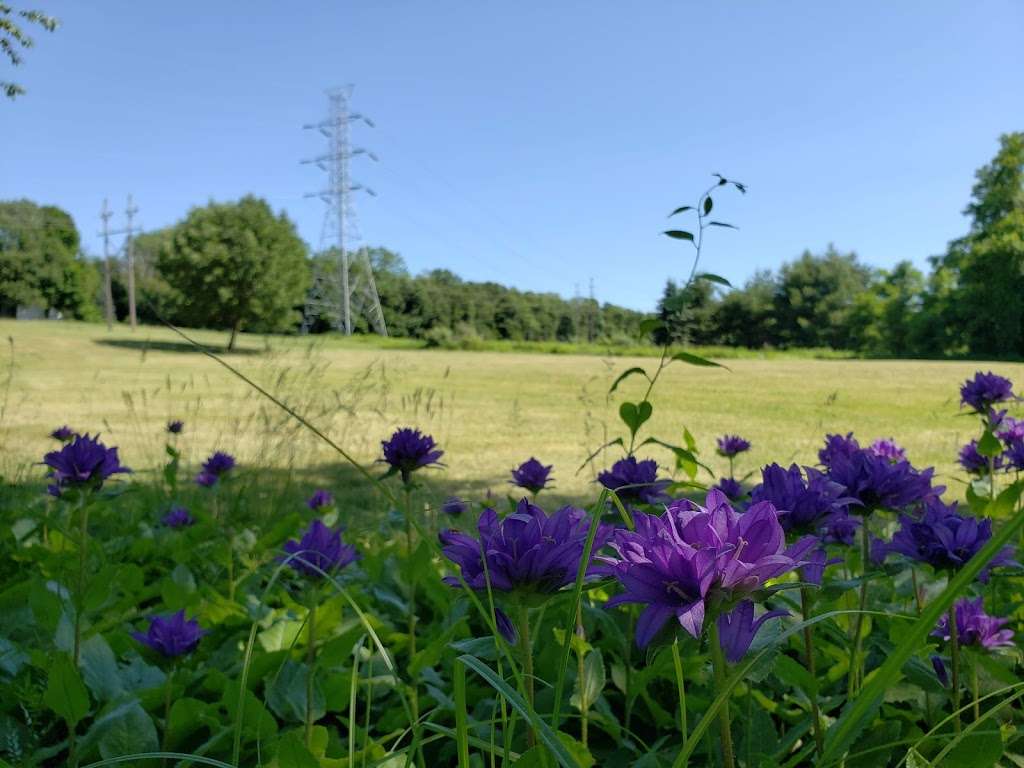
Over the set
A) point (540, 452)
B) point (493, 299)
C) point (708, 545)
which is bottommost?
point (540, 452)

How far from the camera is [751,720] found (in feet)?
3.47

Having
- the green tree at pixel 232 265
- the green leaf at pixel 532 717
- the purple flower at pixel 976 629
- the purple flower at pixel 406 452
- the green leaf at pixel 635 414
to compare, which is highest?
the green tree at pixel 232 265

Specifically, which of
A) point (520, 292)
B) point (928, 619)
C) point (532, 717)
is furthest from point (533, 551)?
point (520, 292)

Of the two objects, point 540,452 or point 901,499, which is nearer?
point 901,499

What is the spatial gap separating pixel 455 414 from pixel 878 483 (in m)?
8.56

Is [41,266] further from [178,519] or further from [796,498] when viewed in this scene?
[796,498]

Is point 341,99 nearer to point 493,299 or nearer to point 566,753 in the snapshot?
point 493,299

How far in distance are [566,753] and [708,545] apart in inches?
7.5

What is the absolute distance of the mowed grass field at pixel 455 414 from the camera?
4.38 m

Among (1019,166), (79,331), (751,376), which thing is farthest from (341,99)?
(1019,166)

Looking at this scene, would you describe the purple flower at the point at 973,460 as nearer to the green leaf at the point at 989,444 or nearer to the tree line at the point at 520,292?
the green leaf at the point at 989,444

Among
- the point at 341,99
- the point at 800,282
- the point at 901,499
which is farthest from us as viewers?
the point at 800,282

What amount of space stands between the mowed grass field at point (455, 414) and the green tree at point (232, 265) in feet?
22.7

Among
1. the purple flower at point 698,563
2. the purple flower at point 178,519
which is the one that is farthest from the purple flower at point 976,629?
the purple flower at point 178,519
